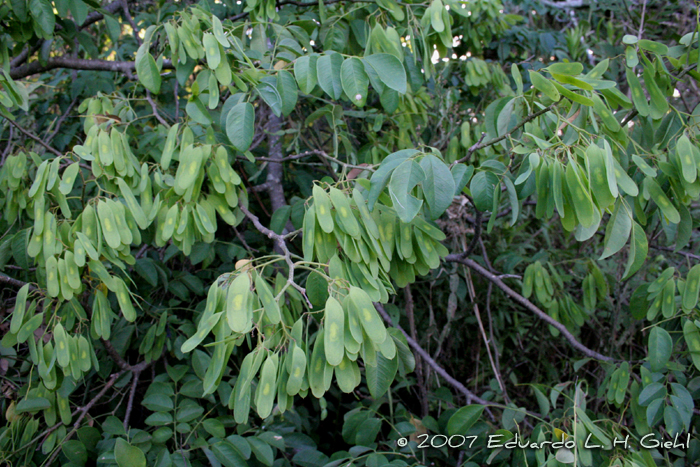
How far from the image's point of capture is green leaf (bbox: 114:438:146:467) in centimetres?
123

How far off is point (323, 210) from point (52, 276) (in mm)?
701

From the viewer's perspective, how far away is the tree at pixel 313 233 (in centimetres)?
101

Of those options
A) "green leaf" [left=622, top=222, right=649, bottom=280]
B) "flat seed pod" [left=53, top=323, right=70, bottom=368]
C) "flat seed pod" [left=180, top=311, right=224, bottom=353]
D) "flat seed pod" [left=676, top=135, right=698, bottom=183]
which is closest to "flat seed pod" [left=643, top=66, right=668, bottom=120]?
"flat seed pod" [left=676, top=135, right=698, bottom=183]

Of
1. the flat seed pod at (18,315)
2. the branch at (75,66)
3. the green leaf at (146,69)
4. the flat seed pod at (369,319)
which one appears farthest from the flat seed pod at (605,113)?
the flat seed pod at (18,315)

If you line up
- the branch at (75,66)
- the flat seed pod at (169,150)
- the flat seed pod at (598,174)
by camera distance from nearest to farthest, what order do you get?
the flat seed pod at (598,174)
the flat seed pod at (169,150)
the branch at (75,66)

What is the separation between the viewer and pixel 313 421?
1.95 m

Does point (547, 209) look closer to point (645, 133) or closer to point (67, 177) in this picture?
point (645, 133)

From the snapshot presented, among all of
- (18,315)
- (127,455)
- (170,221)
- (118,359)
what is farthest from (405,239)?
(118,359)

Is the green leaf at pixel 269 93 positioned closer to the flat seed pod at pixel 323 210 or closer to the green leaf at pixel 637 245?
the flat seed pod at pixel 323 210

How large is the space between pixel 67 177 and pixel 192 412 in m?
0.81

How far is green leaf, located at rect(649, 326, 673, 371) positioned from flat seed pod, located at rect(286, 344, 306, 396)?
43.9 inches

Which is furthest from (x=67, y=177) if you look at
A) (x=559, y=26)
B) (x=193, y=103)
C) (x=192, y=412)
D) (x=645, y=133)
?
(x=559, y=26)

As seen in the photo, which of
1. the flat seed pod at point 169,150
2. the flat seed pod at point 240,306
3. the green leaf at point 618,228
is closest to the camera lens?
the flat seed pod at point 240,306

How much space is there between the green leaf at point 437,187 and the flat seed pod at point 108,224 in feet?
2.54
